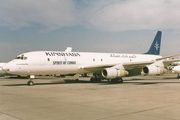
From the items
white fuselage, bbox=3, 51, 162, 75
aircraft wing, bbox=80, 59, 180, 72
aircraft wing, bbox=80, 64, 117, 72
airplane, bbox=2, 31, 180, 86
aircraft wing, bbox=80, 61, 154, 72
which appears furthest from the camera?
aircraft wing, bbox=80, 64, 117, 72

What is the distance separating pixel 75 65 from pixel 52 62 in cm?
276

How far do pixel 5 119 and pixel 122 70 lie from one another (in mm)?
16812

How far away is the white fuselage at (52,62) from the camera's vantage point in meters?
19.2

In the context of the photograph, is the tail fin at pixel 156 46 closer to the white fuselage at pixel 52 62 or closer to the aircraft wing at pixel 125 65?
the white fuselage at pixel 52 62

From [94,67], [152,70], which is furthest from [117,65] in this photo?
[152,70]

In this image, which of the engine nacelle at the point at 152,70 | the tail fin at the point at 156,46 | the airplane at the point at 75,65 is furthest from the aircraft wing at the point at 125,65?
the tail fin at the point at 156,46

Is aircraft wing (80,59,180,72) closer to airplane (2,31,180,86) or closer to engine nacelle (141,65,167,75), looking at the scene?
airplane (2,31,180,86)

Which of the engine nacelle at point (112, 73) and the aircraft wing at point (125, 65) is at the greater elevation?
the aircraft wing at point (125, 65)

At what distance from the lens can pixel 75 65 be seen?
22.4m

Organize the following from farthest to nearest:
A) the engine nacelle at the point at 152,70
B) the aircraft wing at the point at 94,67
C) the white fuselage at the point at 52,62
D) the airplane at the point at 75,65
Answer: the aircraft wing at the point at 94,67 < the engine nacelle at the point at 152,70 < the airplane at the point at 75,65 < the white fuselage at the point at 52,62

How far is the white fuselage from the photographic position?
19.2 meters

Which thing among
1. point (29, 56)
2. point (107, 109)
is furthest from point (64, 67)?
point (107, 109)

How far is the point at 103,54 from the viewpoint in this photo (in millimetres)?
25625

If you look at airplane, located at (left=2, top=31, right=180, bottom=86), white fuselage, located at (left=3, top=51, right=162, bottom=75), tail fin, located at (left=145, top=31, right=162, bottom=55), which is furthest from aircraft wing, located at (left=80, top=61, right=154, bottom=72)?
tail fin, located at (left=145, top=31, right=162, bottom=55)
